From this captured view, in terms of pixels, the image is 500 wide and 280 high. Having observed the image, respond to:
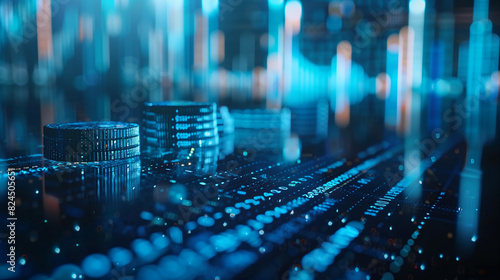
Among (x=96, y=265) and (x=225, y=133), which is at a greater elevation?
(x=225, y=133)

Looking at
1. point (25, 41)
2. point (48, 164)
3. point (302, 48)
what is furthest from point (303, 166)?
point (302, 48)

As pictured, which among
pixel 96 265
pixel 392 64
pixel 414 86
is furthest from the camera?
pixel 414 86

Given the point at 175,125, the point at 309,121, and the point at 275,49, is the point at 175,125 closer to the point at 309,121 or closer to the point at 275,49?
the point at 309,121

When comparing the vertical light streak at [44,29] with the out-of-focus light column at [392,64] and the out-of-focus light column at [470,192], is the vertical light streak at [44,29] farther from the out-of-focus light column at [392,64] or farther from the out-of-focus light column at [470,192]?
the out-of-focus light column at [392,64]

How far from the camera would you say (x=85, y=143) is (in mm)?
2297

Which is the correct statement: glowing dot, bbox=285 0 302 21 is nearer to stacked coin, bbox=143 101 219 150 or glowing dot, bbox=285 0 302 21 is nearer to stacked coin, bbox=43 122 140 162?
stacked coin, bbox=143 101 219 150

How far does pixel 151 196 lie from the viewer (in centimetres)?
177

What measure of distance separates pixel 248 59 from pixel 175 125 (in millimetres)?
7689

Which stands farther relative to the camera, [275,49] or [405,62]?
[405,62]

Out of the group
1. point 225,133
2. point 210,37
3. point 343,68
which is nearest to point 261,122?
point 225,133

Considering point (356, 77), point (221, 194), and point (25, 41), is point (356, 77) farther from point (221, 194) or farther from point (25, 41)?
point (221, 194)

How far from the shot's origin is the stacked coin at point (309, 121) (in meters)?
4.59

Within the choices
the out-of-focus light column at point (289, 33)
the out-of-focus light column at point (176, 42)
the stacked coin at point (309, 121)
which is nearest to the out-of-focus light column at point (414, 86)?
the stacked coin at point (309, 121)

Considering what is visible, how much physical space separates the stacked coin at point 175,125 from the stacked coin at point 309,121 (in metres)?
1.51
